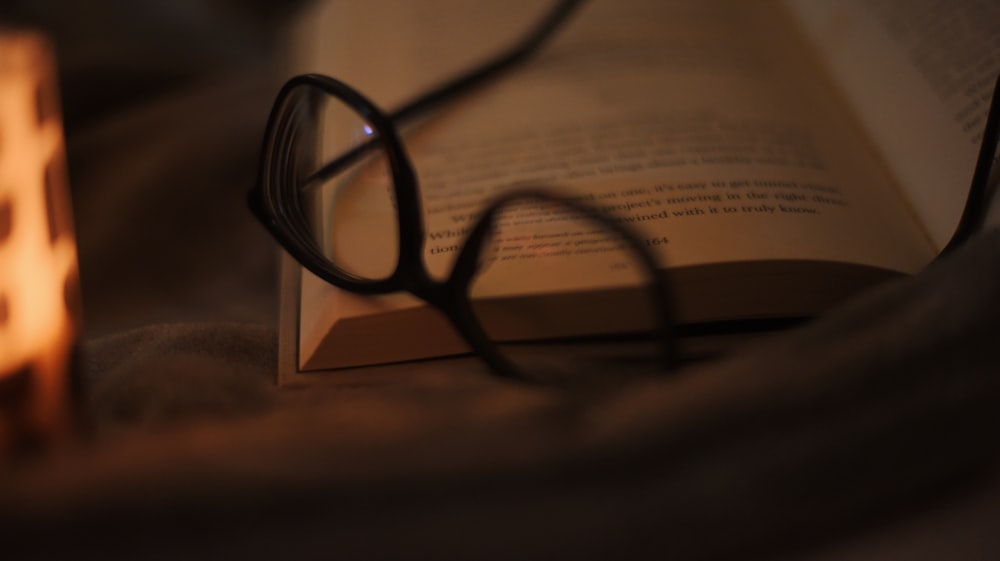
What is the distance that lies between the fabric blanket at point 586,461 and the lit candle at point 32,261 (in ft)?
0.06

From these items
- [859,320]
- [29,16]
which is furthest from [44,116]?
[29,16]

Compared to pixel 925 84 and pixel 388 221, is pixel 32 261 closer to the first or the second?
pixel 388 221

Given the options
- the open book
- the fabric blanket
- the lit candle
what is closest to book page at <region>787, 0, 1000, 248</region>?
the open book

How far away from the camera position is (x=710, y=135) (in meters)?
0.33

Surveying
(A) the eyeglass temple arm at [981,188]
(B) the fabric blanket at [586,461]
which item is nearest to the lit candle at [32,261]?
(B) the fabric blanket at [586,461]

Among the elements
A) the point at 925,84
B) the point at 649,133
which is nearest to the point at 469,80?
the point at 649,133

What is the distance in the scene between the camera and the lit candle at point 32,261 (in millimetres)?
170

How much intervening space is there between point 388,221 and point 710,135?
15cm

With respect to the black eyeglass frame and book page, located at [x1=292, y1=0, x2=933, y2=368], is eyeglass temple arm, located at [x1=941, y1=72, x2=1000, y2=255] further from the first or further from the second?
the black eyeglass frame

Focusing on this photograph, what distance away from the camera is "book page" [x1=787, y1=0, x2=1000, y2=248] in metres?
0.30

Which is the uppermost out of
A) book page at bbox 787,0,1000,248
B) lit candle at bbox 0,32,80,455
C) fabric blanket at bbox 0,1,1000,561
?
book page at bbox 787,0,1000,248

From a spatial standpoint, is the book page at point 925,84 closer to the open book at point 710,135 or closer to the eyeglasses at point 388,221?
the open book at point 710,135

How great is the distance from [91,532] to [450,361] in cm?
14

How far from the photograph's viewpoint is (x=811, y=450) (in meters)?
0.17
